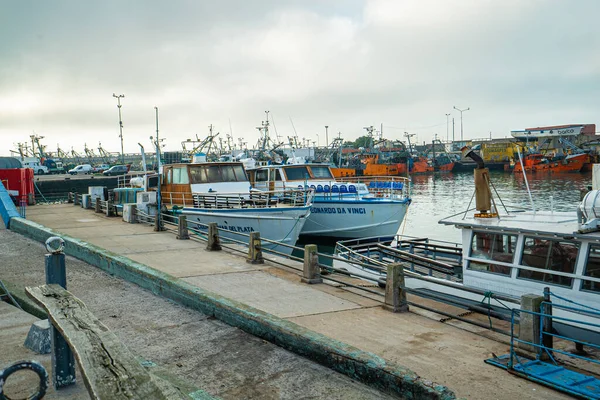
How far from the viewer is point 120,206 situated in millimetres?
26469

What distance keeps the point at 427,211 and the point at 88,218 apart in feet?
84.1

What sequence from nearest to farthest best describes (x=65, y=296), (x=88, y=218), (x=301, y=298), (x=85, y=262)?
1. (x=65, y=296)
2. (x=301, y=298)
3. (x=85, y=262)
4. (x=88, y=218)

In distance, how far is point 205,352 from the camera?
6293 mm

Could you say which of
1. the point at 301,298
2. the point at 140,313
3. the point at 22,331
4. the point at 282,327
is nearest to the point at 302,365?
the point at 282,327

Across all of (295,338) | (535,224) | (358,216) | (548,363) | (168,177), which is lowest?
(548,363)

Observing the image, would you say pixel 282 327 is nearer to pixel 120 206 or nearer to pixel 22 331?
pixel 22 331

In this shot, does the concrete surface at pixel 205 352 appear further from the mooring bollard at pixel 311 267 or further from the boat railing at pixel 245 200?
the boat railing at pixel 245 200

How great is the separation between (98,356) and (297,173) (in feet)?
78.4

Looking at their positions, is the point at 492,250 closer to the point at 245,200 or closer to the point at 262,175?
the point at 245,200

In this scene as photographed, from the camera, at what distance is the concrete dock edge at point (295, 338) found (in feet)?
16.2

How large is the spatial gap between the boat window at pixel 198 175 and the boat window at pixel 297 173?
4.93 metres

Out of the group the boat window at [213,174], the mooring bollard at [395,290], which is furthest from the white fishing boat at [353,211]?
the mooring bollard at [395,290]

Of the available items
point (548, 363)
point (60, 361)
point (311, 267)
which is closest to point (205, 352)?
point (60, 361)

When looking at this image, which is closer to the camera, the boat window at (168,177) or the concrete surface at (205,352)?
the concrete surface at (205,352)
